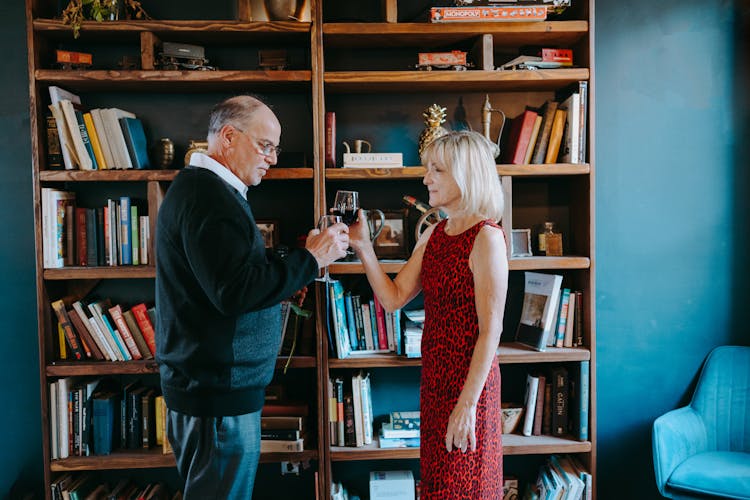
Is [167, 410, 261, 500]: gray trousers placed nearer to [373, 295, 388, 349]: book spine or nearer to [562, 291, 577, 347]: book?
[373, 295, 388, 349]: book spine

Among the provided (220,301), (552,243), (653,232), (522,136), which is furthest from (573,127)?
(220,301)

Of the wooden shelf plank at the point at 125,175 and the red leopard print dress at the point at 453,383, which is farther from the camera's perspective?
the wooden shelf plank at the point at 125,175

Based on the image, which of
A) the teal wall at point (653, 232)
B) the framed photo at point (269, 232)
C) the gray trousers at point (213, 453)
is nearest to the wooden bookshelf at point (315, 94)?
the framed photo at point (269, 232)

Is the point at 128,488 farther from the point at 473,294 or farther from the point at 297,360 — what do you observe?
the point at 473,294

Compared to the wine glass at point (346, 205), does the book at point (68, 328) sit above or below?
below

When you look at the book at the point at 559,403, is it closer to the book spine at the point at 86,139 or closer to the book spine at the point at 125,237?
the book spine at the point at 125,237

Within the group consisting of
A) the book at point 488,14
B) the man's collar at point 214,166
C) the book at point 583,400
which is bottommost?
the book at point 583,400

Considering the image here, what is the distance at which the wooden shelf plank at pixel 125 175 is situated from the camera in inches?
87.4

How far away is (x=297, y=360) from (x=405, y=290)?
0.60 metres

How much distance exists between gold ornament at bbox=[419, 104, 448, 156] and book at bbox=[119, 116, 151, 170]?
118 cm

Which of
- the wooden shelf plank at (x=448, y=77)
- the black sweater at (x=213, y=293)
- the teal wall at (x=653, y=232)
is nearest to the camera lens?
the black sweater at (x=213, y=293)

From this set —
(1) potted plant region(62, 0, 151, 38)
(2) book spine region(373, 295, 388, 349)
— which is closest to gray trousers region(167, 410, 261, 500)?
(2) book spine region(373, 295, 388, 349)

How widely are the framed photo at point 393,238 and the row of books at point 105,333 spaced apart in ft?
3.38

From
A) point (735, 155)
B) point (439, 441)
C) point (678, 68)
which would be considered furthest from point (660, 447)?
point (678, 68)
